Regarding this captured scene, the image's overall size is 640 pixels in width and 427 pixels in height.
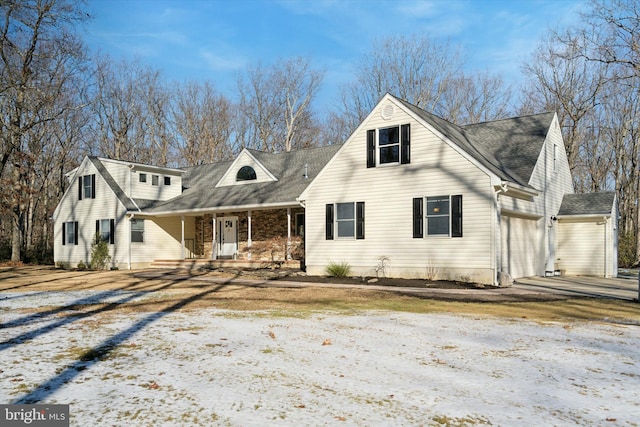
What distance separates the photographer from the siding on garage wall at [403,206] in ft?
54.2

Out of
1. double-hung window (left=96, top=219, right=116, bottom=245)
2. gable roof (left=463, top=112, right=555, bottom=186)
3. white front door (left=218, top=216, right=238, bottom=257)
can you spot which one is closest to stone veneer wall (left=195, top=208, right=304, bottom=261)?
white front door (left=218, top=216, right=238, bottom=257)

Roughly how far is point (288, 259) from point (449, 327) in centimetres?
1436

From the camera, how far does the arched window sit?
26.6 metres

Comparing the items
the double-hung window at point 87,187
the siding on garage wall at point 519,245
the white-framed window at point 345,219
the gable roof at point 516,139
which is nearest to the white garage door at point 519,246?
the siding on garage wall at point 519,245

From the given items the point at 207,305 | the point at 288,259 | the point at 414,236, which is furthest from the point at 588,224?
the point at 207,305

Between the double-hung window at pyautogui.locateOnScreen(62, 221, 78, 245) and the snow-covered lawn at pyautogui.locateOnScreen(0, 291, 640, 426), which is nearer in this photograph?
the snow-covered lawn at pyautogui.locateOnScreen(0, 291, 640, 426)

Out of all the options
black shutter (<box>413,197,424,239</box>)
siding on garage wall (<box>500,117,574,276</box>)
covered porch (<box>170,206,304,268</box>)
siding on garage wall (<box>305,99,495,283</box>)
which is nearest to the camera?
siding on garage wall (<box>305,99,495,283</box>)

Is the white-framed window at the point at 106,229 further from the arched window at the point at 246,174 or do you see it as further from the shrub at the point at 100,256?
the arched window at the point at 246,174

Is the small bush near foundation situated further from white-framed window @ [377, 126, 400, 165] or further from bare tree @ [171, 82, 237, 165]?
bare tree @ [171, 82, 237, 165]

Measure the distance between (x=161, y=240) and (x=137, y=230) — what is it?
1470mm

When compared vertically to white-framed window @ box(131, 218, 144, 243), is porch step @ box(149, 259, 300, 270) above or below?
below

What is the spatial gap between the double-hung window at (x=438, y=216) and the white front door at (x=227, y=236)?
37.9 ft

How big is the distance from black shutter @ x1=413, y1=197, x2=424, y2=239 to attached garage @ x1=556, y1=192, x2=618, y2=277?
24.7 feet

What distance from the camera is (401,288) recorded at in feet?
51.5
